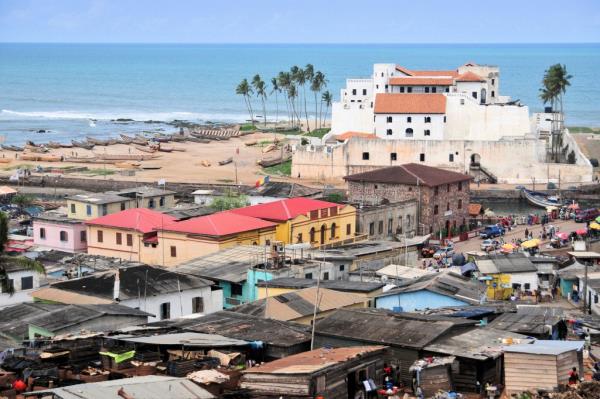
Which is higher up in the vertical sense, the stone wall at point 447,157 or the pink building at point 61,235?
the stone wall at point 447,157

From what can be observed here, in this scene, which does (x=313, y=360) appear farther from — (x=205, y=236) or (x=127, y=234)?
(x=127, y=234)

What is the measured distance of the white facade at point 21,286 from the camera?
4029cm

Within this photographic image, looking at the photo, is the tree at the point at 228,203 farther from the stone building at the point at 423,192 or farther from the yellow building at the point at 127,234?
the yellow building at the point at 127,234

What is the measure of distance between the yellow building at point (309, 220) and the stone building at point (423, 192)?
711cm

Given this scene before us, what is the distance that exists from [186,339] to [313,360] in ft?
12.0

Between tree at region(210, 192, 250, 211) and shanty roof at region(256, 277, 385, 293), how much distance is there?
2022 centimetres

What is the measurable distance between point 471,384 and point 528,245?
2723 cm

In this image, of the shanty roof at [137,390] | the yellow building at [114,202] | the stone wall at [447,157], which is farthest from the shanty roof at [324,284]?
the stone wall at [447,157]

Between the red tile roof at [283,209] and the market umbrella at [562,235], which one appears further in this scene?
the market umbrella at [562,235]

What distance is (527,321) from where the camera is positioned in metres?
35.2

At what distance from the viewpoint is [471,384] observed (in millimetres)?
29953

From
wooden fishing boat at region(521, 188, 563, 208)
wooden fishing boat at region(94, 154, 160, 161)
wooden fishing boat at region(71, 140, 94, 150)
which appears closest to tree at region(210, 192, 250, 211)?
wooden fishing boat at region(521, 188, 563, 208)

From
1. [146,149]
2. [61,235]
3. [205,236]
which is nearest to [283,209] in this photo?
[205,236]

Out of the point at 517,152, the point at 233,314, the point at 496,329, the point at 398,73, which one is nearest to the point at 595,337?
the point at 496,329
